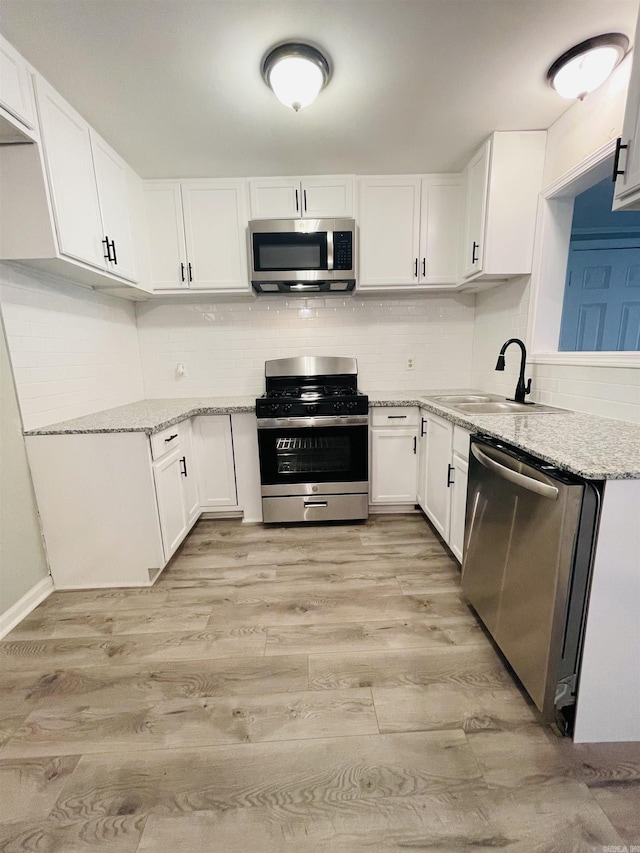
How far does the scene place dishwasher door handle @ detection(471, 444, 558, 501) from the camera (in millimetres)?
1058

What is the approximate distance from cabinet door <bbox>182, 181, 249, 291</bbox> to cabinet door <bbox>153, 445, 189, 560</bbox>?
1.30 metres

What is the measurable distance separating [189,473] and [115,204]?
178 cm

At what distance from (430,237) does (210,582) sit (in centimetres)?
280

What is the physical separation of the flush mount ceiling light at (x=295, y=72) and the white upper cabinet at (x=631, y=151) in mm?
1142

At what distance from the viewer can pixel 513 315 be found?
2.40m

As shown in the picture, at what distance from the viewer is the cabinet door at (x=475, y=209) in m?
2.17

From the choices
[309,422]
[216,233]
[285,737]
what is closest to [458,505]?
[309,422]

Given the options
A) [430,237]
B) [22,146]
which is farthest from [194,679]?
[430,237]

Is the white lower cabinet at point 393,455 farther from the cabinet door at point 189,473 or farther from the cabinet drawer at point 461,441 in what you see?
the cabinet door at point 189,473

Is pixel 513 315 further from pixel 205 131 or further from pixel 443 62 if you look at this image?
pixel 205 131

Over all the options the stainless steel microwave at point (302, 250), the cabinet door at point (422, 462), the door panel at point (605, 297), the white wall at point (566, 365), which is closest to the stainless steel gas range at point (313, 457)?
the cabinet door at point (422, 462)

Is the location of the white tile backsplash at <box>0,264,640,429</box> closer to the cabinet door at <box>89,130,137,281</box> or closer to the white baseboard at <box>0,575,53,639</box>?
the cabinet door at <box>89,130,137,281</box>

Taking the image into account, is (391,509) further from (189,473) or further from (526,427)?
(189,473)

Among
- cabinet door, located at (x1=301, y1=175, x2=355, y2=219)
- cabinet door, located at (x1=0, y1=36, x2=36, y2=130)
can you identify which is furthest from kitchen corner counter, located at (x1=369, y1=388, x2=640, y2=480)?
cabinet door, located at (x1=0, y1=36, x2=36, y2=130)
